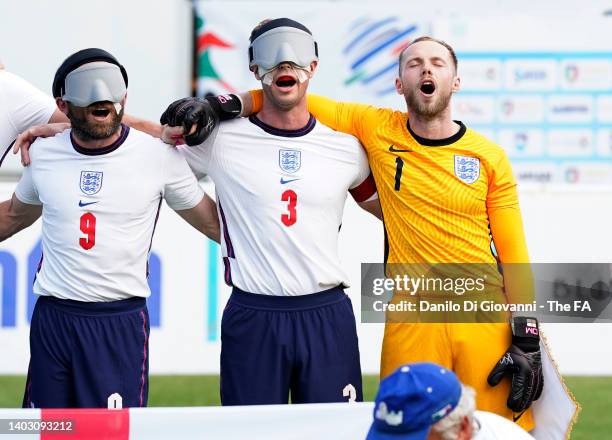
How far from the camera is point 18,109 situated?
5.16 m

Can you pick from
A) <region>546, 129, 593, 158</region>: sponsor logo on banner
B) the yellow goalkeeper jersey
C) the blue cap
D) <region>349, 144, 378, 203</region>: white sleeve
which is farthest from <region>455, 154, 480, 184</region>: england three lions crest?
<region>546, 129, 593, 158</region>: sponsor logo on banner

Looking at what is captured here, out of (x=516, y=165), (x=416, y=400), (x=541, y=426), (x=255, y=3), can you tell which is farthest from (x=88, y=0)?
(x=416, y=400)

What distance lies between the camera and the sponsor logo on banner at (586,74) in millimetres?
11789

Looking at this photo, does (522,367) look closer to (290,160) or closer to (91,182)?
(290,160)

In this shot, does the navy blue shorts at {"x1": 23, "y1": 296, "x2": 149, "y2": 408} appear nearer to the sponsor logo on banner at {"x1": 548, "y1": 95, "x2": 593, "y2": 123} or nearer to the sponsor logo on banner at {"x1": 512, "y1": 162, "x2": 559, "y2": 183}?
the sponsor logo on banner at {"x1": 512, "y1": 162, "x2": 559, "y2": 183}

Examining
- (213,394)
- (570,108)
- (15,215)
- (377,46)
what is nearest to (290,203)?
(15,215)

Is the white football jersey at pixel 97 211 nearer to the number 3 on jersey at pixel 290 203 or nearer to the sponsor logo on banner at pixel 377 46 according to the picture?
the number 3 on jersey at pixel 290 203

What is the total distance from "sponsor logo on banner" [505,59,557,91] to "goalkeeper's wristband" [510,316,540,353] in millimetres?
7427

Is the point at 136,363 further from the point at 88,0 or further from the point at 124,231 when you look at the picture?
the point at 88,0

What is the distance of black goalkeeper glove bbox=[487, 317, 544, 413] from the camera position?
461 cm

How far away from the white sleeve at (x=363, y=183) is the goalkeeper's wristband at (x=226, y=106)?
534mm

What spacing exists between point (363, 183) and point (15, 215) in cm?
146

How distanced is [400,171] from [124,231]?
1.12 meters

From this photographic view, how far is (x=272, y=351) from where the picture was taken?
15.8 feet
